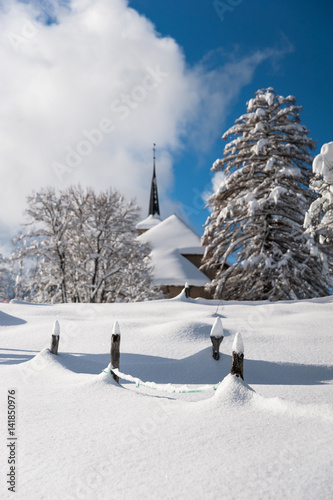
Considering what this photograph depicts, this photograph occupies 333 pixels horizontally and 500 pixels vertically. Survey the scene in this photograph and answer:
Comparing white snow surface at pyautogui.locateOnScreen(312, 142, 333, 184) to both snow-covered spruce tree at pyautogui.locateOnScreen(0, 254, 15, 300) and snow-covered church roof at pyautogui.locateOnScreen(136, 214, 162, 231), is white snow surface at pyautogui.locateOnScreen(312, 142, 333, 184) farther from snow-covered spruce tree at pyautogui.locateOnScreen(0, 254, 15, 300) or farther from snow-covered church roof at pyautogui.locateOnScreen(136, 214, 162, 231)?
snow-covered church roof at pyautogui.locateOnScreen(136, 214, 162, 231)

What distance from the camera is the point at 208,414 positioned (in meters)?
3.79

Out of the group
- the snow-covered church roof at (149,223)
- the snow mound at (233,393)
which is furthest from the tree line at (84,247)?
the snow-covered church roof at (149,223)

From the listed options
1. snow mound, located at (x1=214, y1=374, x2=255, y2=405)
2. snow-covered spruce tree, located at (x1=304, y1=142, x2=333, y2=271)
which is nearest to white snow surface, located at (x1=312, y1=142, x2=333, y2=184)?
snow-covered spruce tree, located at (x1=304, y1=142, x2=333, y2=271)

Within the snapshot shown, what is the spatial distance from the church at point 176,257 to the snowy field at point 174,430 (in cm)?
1974

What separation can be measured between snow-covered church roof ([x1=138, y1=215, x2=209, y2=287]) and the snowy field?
19740mm

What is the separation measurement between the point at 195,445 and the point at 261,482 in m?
0.73

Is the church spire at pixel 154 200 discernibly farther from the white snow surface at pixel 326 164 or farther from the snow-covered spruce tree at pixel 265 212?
the white snow surface at pixel 326 164

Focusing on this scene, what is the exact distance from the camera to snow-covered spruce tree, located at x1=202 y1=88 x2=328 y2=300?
47.2ft

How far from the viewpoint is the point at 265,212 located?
15.0 meters

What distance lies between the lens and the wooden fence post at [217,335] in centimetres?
782

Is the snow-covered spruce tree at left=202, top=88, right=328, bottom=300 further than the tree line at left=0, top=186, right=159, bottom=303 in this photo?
→ No

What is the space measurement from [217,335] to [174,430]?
4.43 meters

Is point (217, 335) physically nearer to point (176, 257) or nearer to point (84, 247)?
point (84, 247)

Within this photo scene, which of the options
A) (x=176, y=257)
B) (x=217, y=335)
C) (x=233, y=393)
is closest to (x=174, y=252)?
(x=176, y=257)
